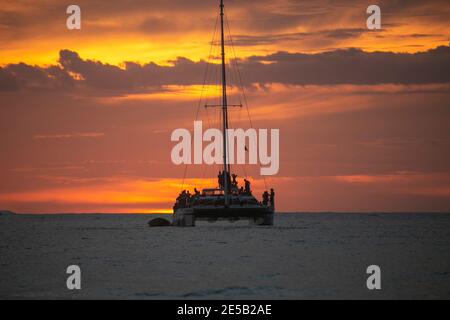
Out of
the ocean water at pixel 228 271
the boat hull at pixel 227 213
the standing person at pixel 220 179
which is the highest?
the standing person at pixel 220 179

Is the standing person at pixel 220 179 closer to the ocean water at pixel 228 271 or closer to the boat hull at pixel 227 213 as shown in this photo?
the boat hull at pixel 227 213

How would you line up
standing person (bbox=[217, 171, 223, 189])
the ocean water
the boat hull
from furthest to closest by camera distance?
standing person (bbox=[217, 171, 223, 189]), the boat hull, the ocean water

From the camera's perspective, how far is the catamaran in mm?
93438

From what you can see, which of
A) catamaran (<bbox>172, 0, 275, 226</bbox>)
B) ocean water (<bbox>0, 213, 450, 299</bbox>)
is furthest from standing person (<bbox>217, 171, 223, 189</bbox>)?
ocean water (<bbox>0, 213, 450, 299</bbox>)

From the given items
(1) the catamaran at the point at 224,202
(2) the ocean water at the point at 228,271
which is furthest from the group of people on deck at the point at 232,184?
(2) the ocean water at the point at 228,271

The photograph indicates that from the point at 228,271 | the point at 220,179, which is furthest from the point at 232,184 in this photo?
the point at 228,271

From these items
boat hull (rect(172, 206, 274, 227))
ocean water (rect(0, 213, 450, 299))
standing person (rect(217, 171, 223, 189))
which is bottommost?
ocean water (rect(0, 213, 450, 299))

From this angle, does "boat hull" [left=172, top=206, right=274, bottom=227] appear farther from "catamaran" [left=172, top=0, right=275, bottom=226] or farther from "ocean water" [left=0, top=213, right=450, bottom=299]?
"ocean water" [left=0, top=213, right=450, bottom=299]

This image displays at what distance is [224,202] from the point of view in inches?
3752

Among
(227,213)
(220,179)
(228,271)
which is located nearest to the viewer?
(228,271)

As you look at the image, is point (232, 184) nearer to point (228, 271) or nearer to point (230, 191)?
point (230, 191)

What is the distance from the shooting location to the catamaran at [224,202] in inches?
3679
